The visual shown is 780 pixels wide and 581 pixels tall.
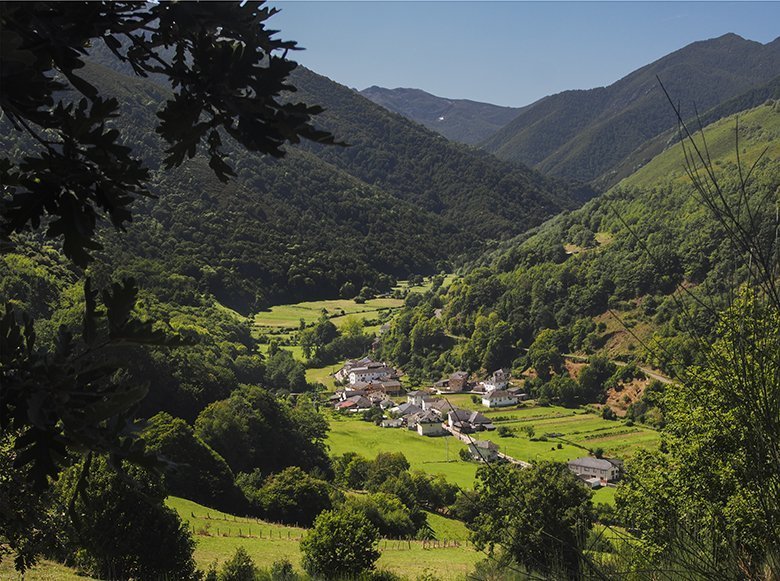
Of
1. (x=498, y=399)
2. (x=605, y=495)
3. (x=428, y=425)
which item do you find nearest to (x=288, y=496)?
(x=605, y=495)

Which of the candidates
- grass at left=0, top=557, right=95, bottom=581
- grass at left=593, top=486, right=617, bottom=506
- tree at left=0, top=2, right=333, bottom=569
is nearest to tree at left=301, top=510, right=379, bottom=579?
grass at left=0, top=557, right=95, bottom=581

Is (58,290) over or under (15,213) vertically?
under

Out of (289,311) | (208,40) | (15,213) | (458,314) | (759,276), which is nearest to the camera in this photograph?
(15,213)

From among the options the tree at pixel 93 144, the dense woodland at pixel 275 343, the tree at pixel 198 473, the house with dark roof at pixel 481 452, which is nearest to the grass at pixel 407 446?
the dense woodland at pixel 275 343

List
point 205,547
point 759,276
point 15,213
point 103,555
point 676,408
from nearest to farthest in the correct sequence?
1. point 15,213
2. point 759,276
3. point 676,408
4. point 103,555
5. point 205,547

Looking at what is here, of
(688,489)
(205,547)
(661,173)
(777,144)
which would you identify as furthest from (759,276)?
(661,173)

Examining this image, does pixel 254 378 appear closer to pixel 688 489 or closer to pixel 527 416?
pixel 527 416

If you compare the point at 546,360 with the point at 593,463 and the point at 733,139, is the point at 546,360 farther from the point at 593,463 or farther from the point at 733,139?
the point at 733,139
